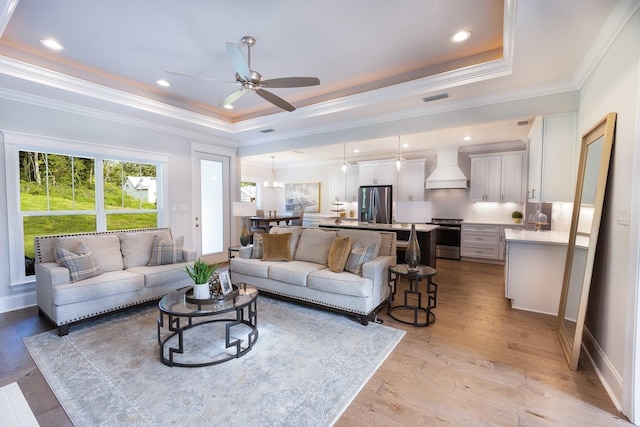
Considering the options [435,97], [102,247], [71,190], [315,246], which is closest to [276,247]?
[315,246]

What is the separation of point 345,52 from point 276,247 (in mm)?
2594

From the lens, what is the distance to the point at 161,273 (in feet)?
11.6

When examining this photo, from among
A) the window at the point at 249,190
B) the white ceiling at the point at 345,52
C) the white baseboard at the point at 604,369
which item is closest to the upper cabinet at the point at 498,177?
the white ceiling at the point at 345,52

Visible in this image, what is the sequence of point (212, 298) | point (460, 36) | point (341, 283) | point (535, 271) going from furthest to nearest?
point (535, 271), point (341, 283), point (460, 36), point (212, 298)

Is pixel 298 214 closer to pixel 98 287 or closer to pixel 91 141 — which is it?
pixel 91 141

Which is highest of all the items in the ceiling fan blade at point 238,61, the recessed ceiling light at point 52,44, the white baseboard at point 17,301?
the recessed ceiling light at point 52,44

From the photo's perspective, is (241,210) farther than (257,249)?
Yes

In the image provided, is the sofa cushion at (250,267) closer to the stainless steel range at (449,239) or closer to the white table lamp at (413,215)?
the white table lamp at (413,215)

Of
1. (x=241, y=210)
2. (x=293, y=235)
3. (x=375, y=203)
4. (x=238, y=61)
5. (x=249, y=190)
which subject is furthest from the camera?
(x=249, y=190)

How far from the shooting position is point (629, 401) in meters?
1.76

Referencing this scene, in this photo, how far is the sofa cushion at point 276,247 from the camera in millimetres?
4000

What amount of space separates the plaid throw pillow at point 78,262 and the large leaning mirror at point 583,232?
4.70 metres

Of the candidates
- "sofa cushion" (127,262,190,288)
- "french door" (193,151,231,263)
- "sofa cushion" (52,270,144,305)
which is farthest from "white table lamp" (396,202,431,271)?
"french door" (193,151,231,263)

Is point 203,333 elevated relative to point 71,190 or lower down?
lower down
